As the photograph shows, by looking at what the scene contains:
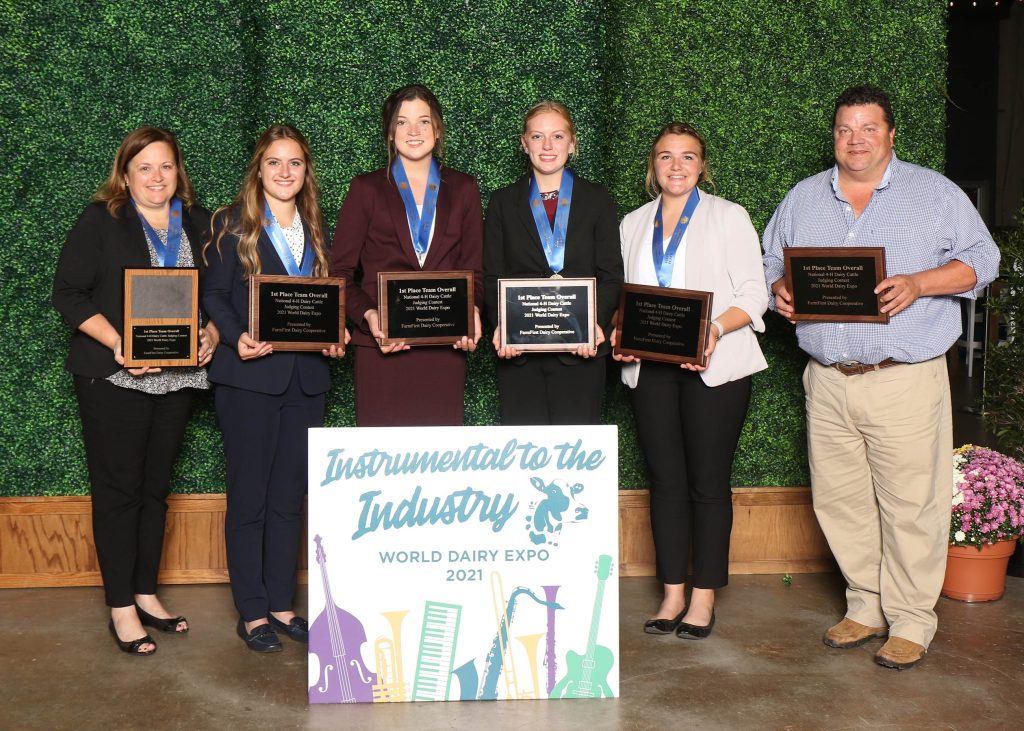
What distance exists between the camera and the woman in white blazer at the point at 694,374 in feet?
10.4

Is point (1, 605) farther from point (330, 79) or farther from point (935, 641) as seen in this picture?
point (935, 641)

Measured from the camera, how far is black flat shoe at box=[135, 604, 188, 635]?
11.1 ft

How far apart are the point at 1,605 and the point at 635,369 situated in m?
2.62

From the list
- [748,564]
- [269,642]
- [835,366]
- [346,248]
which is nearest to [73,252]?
[346,248]

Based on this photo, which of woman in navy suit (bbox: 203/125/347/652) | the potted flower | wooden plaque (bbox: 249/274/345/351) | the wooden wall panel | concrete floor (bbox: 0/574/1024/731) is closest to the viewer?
A: concrete floor (bbox: 0/574/1024/731)

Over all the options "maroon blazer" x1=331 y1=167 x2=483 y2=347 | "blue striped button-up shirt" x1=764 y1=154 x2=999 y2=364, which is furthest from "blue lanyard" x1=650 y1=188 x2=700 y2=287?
"maroon blazer" x1=331 y1=167 x2=483 y2=347

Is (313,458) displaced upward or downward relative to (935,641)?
upward

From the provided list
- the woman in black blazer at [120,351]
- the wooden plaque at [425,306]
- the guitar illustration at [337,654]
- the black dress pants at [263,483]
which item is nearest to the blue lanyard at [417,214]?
the wooden plaque at [425,306]

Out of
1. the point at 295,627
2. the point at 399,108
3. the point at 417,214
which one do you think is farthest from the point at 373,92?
the point at 295,627

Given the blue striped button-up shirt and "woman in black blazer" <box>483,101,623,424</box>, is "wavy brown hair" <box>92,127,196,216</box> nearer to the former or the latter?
"woman in black blazer" <box>483,101,623,424</box>

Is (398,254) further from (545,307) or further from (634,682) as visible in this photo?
(634,682)

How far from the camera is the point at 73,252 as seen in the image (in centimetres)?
310

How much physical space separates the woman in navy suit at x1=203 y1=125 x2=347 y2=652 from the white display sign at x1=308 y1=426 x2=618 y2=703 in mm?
464

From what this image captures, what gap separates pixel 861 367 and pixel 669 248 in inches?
29.1
